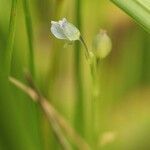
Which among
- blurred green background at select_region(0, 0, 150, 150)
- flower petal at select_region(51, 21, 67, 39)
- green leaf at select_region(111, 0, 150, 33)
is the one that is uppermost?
flower petal at select_region(51, 21, 67, 39)

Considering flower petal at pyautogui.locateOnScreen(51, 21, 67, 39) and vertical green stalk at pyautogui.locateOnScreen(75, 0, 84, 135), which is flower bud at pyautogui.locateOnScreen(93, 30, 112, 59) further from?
vertical green stalk at pyautogui.locateOnScreen(75, 0, 84, 135)

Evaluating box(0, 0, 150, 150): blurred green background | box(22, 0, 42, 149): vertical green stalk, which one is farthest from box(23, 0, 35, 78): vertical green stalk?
box(0, 0, 150, 150): blurred green background

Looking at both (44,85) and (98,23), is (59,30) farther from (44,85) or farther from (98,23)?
(98,23)

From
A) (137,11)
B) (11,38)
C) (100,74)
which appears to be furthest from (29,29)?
(100,74)

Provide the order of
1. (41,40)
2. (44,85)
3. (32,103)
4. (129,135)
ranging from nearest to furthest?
(32,103) → (44,85) → (129,135) → (41,40)

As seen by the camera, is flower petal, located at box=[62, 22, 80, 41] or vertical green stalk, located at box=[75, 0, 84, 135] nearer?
flower petal, located at box=[62, 22, 80, 41]

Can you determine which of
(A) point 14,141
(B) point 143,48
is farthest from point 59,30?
(B) point 143,48

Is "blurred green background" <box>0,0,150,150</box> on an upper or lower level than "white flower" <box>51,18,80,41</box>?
lower

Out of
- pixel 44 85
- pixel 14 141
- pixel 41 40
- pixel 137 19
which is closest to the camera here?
pixel 137 19
